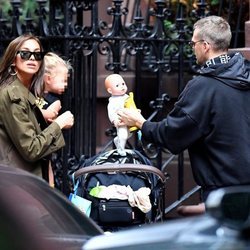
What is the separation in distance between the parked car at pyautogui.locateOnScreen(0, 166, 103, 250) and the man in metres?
2.01

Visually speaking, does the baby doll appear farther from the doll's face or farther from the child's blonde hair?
the child's blonde hair

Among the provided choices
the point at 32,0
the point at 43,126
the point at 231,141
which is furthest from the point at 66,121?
the point at 32,0

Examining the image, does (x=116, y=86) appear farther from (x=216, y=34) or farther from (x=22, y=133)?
(x=216, y=34)

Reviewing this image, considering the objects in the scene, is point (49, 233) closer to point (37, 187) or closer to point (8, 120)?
point (37, 187)

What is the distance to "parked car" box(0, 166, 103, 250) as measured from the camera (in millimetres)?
4051

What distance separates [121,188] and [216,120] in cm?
84

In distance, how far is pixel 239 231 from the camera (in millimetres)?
3510

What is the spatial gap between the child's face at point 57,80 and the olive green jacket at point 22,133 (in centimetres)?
33

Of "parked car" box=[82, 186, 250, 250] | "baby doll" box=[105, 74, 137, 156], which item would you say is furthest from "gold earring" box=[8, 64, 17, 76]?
"parked car" box=[82, 186, 250, 250]

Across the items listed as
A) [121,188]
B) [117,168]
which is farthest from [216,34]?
[121,188]

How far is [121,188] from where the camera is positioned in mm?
6777

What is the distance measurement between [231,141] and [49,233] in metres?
2.52

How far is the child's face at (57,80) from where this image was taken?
743 centimetres

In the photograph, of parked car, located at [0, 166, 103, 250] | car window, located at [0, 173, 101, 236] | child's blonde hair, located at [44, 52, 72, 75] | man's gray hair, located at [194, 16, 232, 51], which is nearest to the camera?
parked car, located at [0, 166, 103, 250]
